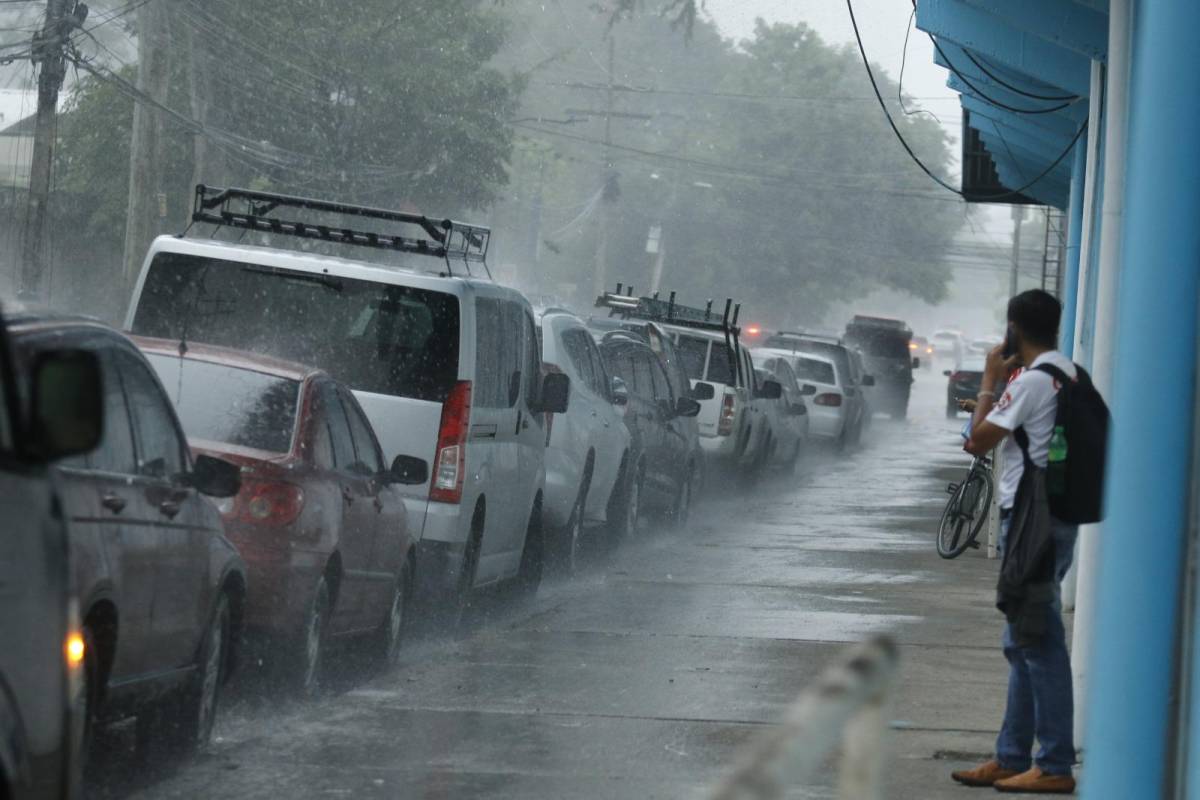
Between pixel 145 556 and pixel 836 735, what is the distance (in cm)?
452

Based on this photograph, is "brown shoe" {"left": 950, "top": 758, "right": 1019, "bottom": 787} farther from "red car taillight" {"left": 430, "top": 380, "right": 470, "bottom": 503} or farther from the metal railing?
the metal railing

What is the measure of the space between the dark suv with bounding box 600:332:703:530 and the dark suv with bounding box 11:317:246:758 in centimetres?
952

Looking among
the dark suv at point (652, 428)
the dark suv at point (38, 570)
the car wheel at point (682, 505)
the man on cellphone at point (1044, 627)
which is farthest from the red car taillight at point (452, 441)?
the car wheel at point (682, 505)

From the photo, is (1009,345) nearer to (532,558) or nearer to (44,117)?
(532,558)

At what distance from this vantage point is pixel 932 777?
8031 millimetres

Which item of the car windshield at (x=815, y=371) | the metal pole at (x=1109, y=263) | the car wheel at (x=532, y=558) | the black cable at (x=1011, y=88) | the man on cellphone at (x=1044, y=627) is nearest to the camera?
the man on cellphone at (x=1044, y=627)

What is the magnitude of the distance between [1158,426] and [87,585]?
321 centimetres

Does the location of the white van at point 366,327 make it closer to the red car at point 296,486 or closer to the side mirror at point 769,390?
the red car at point 296,486

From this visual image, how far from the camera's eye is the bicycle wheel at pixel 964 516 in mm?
17406

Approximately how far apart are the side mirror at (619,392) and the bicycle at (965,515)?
9.26 ft

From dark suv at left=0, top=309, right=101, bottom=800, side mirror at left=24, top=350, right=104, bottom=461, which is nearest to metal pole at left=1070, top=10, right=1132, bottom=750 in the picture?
dark suv at left=0, top=309, right=101, bottom=800

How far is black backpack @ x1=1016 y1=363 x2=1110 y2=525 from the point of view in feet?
24.0

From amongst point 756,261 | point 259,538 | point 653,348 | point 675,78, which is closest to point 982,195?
point 653,348

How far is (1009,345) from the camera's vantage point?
8844mm
